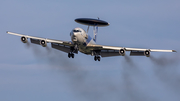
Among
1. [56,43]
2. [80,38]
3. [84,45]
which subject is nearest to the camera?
[80,38]

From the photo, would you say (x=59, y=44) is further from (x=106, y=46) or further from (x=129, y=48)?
(x=129, y=48)

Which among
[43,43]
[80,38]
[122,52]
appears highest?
[80,38]

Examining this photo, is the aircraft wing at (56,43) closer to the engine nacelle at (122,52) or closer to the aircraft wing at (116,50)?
the aircraft wing at (116,50)

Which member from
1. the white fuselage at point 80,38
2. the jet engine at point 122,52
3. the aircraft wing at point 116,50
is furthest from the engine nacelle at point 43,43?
the jet engine at point 122,52

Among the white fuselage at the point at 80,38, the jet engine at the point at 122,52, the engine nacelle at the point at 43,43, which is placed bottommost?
the jet engine at the point at 122,52

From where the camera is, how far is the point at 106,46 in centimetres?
8669

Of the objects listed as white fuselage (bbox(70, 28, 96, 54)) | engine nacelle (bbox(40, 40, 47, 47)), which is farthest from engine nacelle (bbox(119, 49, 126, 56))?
engine nacelle (bbox(40, 40, 47, 47))

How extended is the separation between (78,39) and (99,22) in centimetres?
1333

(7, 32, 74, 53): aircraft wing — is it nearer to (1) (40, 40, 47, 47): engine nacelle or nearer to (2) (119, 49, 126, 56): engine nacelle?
(1) (40, 40, 47, 47): engine nacelle

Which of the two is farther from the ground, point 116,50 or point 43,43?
point 43,43

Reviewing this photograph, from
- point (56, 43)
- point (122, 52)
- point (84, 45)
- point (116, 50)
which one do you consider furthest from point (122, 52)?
point (56, 43)

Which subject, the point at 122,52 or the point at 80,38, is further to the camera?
the point at 122,52

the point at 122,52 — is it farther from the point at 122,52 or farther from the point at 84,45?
the point at 84,45

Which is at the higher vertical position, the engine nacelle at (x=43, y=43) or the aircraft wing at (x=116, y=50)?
the engine nacelle at (x=43, y=43)
